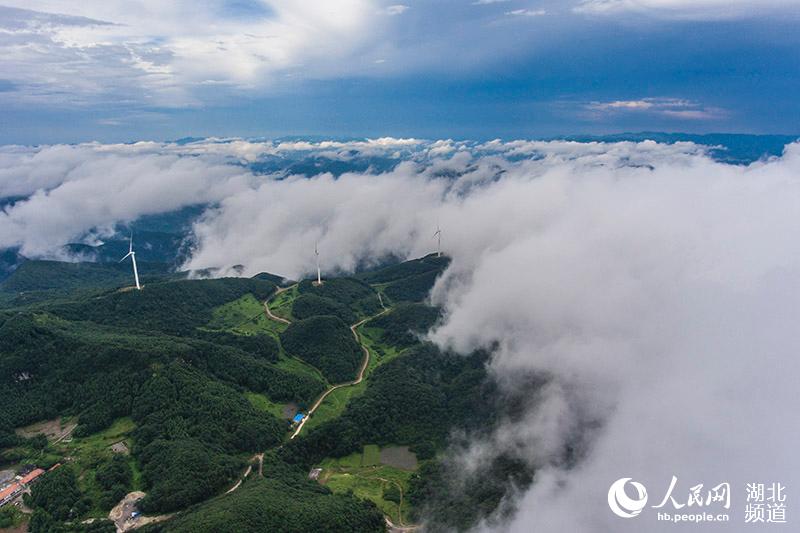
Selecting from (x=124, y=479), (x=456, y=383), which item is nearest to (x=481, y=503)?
(x=456, y=383)

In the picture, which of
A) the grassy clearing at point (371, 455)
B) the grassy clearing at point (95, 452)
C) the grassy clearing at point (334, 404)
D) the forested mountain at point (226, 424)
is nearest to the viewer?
the forested mountain at point (226, 424)

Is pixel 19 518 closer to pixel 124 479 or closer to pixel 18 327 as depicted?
pixel 124 479

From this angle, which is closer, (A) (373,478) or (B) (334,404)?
(A) (373,478)

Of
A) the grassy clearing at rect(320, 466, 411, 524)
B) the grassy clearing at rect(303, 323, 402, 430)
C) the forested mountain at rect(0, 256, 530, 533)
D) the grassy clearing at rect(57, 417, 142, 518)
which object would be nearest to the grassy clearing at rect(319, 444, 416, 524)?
the grassy clearing at rect(320, 466, 411, 524)

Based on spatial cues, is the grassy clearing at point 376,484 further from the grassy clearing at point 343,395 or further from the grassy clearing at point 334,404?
the grassy clearing at point 343,395

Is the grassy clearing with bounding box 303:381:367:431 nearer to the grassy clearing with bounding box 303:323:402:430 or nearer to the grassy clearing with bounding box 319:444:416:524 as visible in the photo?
the grassy clearing with bounding box 303:323:402:430

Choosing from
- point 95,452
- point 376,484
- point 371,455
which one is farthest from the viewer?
point 371,455

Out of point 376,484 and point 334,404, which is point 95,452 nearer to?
point 334,404

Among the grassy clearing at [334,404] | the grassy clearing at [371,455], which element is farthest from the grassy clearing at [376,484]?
the grassy clearing at [334,404]

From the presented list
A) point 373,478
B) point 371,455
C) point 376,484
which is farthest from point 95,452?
point 371,455

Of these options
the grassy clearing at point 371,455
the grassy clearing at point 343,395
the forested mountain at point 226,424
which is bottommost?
the grassy clearing at point 371,455

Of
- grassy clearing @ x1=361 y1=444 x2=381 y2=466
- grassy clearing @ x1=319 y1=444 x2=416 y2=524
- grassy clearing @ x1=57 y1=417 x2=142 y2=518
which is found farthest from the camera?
grassy clearing @ x1=361 y1=444 x2=381 y2=466

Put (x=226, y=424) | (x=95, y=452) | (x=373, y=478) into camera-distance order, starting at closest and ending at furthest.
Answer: (x=95, y=452), (x=373, y=478), (x=226, y=424)
